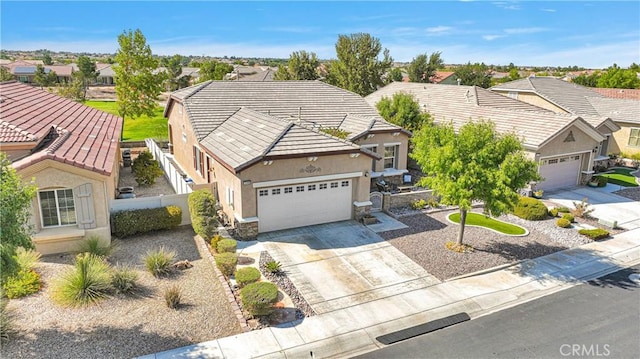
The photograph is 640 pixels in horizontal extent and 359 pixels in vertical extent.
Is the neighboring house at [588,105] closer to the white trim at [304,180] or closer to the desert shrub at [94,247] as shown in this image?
the white trim at [304,180]

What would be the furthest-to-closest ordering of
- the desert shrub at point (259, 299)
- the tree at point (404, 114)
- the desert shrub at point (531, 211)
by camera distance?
1. the tree at point (404, 114)
2. the desert shrub at point (531, 211)
3. the desert shrub at point (259, 299)

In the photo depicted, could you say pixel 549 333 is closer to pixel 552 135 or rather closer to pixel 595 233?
pixel 595 233

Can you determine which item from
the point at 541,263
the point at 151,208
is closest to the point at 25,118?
the point at 151,208

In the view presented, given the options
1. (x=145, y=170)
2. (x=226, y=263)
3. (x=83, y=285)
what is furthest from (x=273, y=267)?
(x=145, y=170)

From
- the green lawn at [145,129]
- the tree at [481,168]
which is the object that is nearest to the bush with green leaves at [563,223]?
the tree at [481,168]

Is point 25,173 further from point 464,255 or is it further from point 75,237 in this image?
point 464,255

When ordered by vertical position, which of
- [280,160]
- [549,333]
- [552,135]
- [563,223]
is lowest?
[549,333]
